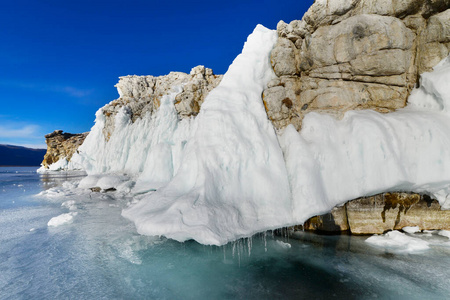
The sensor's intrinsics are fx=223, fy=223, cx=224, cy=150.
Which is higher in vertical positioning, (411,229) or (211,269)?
(411,229)

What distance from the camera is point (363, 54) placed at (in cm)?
1012

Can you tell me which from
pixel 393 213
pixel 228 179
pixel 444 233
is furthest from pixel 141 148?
pixel 444 233

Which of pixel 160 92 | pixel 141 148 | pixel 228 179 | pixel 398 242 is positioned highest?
pixel 160 92

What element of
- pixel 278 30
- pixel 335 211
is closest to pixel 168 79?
pixel 278 30

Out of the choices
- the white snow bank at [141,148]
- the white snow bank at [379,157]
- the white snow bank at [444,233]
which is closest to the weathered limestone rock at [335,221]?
the white snow bank at [379,157]

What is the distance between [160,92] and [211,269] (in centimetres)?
2612

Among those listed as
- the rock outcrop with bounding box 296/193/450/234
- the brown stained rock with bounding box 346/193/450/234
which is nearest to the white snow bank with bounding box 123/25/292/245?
the rock outcrop with bounding box 296/193/450/234

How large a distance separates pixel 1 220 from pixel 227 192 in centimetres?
1547

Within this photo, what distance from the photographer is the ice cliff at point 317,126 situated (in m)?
8.56

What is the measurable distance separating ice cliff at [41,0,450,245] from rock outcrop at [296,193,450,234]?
1.77 ft

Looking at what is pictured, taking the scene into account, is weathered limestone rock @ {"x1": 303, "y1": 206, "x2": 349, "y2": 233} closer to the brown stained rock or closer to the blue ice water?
the brown stained rock

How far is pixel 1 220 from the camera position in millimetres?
14180

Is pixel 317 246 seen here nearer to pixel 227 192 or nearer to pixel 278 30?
pixel 227 192

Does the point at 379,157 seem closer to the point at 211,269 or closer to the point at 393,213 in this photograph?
the point at 393,213
